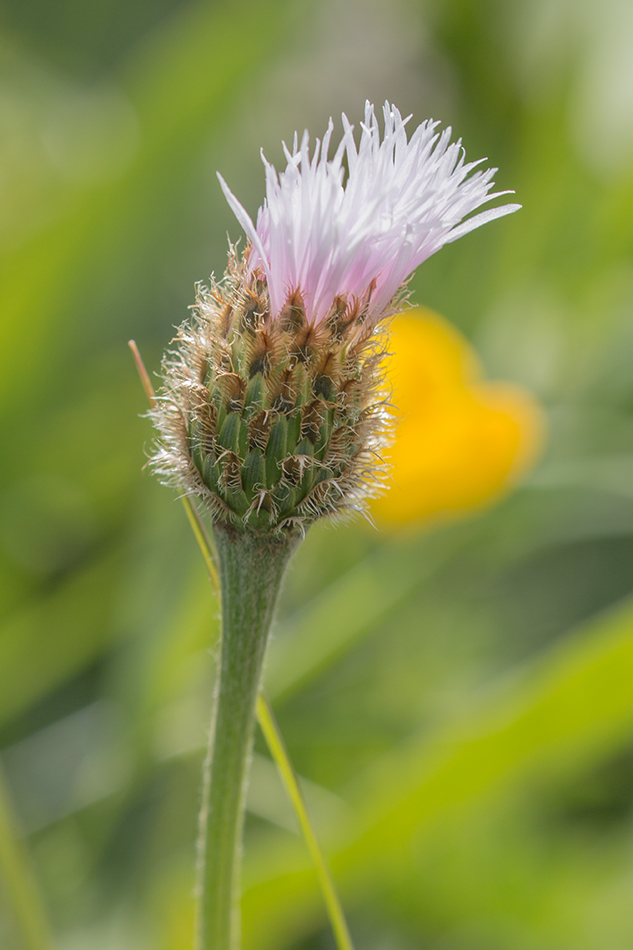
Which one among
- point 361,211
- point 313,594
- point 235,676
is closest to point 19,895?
point 235,676

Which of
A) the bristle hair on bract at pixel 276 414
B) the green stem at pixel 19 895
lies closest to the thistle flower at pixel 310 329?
the bristle hair on bract at pixel 276 414

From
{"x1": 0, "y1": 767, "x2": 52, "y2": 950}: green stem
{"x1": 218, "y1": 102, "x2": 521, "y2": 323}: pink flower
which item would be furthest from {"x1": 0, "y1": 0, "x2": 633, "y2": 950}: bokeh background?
{"x1": 218, "y1": 102, "x2": 521, "y2": 323}: pink flower

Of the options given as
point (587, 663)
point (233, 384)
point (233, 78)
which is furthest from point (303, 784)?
point (233, 78)

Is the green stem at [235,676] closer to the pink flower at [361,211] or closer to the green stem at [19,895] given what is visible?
the pink flower at [361,211]

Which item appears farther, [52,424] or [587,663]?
[52,424]

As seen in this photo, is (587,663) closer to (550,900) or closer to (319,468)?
(550,900)

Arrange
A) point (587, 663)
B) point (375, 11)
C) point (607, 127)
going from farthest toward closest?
point (375, 11) < point (607, 127) < point (587, 663)

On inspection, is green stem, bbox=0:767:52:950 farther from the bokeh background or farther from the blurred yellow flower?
the blurred yellow flower
